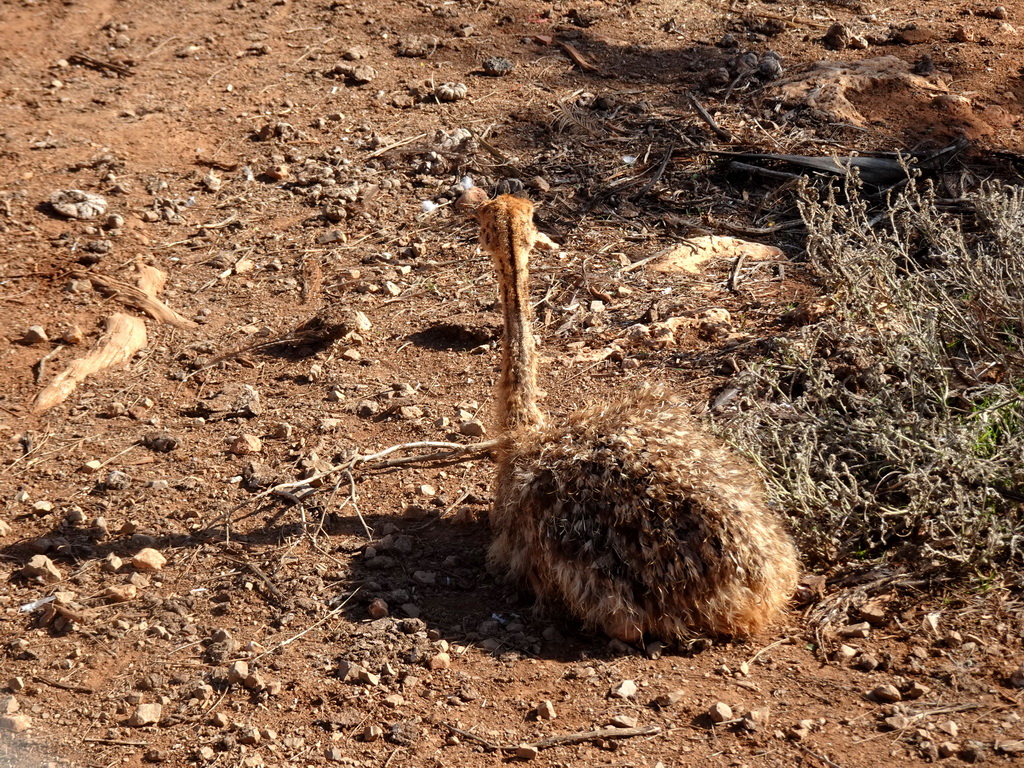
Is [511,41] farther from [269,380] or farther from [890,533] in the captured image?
[890,533]

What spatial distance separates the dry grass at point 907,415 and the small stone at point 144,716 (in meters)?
2.88

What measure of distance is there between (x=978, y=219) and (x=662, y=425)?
320cm

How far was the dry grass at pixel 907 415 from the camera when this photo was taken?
457 centimetres

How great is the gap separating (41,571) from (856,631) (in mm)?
3746

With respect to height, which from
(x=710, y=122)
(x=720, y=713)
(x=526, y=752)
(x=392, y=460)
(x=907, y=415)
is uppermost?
(x=710, y=122)

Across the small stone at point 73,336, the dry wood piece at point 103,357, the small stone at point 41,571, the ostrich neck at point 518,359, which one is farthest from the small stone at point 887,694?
the small stone at point 73,336

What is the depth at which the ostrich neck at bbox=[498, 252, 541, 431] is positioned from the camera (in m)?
5.16

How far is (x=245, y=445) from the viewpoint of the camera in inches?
230

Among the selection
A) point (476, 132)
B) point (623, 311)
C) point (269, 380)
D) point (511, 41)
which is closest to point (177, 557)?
point (269, 380)

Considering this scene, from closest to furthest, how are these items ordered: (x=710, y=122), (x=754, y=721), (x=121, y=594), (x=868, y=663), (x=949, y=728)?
(x=949, y=728) < (x=754, y=721) < (x=868, y=663) < (x=121, y=594) < (x=710, y=122)

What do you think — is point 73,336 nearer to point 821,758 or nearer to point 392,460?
point 392,460

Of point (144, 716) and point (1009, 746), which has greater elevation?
point (1009, 746)

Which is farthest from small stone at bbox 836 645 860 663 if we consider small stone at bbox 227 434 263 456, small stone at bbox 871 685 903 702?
small stone at bbox 227 434 263 456

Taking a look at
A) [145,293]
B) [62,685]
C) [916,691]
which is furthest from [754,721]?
[145,293]
